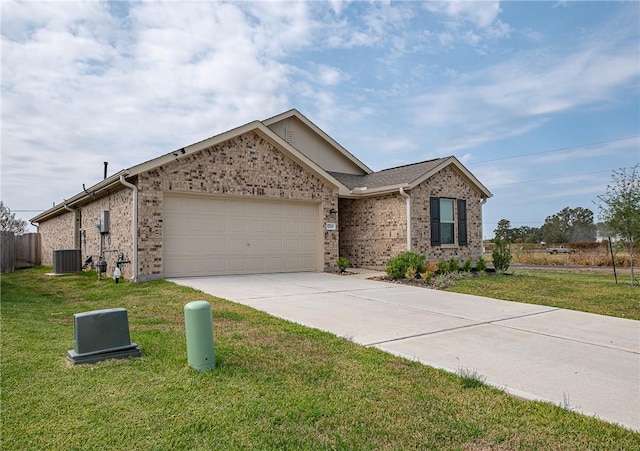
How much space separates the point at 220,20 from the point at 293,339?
7.95m

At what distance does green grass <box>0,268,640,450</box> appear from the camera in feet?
9.41

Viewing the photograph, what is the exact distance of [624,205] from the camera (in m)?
13.2

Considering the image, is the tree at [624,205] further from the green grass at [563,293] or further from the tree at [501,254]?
the tree at [501,254]

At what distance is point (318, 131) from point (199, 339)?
15490 mm

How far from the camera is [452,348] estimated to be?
17.3ft

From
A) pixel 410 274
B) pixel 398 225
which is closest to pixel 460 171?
pixel 398 225

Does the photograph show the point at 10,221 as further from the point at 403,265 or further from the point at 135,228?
the point at 403,265

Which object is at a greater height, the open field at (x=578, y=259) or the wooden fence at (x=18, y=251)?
the wooden fence at (x=18, y=251)

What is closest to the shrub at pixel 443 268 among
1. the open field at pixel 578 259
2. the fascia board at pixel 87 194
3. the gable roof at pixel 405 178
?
the gable roof at pixel 405 178

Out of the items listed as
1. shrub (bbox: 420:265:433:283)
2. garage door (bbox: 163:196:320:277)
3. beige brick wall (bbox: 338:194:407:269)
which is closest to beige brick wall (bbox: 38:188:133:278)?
garage door (bbox: 163:196:320:277)

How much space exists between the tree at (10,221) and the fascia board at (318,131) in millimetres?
28650

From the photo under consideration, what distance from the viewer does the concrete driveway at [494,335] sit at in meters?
3.99

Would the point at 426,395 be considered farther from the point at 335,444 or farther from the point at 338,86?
the point at 338,86

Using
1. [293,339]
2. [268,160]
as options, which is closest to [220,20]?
[268,160]
